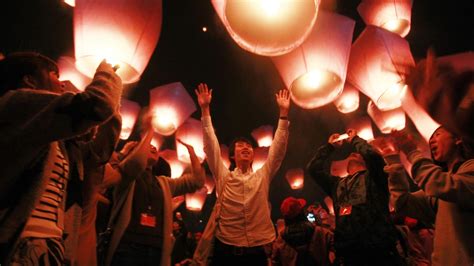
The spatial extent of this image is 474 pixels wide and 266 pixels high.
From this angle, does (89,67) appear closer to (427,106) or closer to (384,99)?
(427,106)

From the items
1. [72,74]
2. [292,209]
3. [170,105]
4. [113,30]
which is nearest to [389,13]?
[292,209]

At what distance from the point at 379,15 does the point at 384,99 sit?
59.9 inches

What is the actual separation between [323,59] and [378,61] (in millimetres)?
819

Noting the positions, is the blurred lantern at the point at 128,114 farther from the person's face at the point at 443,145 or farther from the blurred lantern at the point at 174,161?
the person's face at the point at 443,145

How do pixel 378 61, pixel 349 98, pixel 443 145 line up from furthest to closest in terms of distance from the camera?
pixel 349 98 < pixel 378 61 < pixel 443 145

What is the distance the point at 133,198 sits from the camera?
2631mm

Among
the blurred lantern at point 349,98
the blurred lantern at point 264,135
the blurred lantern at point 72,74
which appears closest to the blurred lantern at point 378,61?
the blurred lantern at point 349,98

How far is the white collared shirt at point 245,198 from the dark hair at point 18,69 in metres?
1.82

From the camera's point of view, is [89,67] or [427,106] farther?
[89,67]

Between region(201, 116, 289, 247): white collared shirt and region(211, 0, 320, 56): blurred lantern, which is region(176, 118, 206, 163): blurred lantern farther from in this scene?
region(211, 0, 320, 56): blurred lantern

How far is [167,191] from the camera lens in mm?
2924

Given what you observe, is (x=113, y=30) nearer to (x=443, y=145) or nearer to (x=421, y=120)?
A: (x=421, y=120)


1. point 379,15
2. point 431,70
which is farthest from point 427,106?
point 379,15

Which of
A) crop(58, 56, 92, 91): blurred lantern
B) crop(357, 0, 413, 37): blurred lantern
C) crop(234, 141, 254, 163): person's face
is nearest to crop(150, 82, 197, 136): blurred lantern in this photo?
crop(58, 56, 92, 91): blurred lantern
